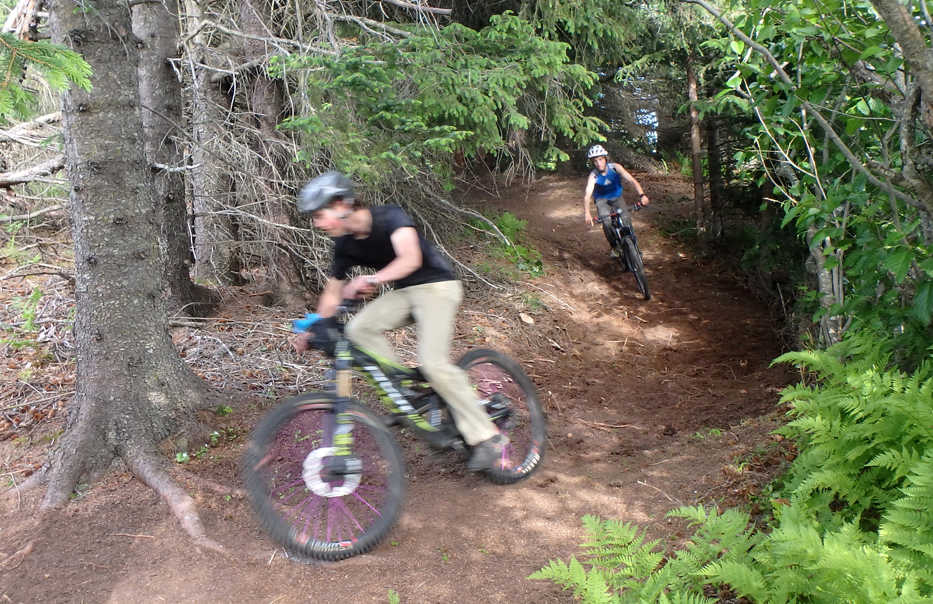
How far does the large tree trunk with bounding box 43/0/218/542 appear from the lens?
4.77 m

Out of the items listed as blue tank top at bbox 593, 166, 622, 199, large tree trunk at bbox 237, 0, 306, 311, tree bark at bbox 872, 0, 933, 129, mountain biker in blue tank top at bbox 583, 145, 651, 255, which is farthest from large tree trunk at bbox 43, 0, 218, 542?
blue tank top at bbox 593, 166, 622, 199

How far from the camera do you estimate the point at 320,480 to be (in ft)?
12.8

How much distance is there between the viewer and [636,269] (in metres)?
10.7

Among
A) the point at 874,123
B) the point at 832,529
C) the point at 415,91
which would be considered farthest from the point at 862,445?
the point at 415,91

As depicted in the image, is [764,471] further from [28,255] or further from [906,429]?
[28,255]

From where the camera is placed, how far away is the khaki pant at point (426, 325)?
4.27m

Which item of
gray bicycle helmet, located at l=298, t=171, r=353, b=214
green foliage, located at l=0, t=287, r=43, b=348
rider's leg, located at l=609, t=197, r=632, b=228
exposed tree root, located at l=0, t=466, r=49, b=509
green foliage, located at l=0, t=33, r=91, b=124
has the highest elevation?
green foliage, located at l=0, t=33, r=91, b=124

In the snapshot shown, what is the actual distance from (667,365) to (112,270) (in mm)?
6281

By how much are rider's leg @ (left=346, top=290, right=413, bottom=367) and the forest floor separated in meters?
1.16

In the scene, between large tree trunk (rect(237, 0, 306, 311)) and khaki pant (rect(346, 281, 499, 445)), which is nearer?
khaki pant (rect(346, 281, 499, 445))

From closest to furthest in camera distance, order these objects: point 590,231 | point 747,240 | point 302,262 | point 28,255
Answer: point 28,255 < point 302,262 < point 747,240 < point 590,231

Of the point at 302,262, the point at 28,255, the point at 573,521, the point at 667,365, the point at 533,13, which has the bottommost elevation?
the point at 667,365

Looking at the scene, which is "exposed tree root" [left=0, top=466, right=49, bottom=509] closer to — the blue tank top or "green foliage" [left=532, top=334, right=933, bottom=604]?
"green foliage" [left=532, top=334, right=933, bottom=604]

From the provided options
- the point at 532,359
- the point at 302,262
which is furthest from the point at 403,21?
the point at 532,359
